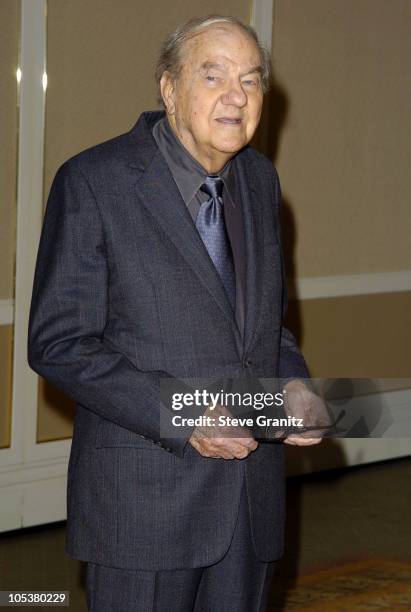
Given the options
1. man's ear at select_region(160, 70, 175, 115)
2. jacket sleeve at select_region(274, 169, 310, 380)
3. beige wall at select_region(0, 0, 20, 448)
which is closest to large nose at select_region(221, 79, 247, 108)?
man's ear at select_region(160, 70, 175, 115)

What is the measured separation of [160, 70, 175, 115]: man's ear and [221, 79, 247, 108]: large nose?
0.14m

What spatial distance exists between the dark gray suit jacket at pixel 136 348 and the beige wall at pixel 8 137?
2.10 meters

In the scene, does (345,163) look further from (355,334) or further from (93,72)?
(93,72)

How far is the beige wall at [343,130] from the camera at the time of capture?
4.98 metres

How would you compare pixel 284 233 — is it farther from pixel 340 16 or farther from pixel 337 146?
pixel 340 16

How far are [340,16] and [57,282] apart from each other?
351 centimetres

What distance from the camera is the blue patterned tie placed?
2.14 meters

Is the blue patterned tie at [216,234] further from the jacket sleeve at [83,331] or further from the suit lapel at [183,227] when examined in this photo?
the jacket sleeve at [83,331]

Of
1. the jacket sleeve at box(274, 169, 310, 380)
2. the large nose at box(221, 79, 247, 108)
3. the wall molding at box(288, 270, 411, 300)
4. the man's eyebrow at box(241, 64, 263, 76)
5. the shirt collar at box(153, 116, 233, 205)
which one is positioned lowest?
the wall molding at box(288, 270, 411, 300)

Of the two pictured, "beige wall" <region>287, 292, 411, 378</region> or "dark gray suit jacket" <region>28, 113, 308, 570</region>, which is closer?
"dark gray suit jacket" <region>28, 113, 308, 570</region>

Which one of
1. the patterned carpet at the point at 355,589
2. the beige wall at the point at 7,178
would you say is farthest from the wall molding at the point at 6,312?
the patterned carpet at the point at 355,589

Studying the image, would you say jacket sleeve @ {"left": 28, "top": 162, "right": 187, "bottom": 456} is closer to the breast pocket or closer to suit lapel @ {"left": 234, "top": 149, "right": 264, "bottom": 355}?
the breast pocket

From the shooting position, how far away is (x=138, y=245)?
6.72ft

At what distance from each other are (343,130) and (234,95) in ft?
10.7
